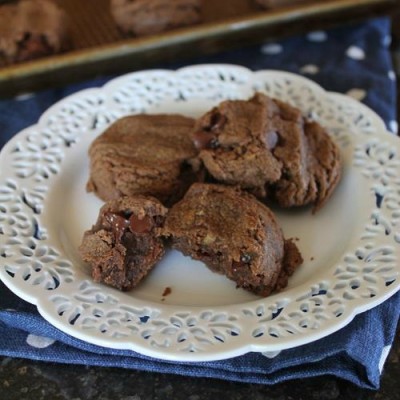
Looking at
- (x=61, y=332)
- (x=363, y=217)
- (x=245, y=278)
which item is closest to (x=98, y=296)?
(x=61, y=332)

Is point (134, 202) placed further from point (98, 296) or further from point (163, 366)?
point (163, 366)

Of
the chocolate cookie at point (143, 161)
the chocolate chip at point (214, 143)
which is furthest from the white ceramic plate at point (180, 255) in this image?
the chocolate chip at point (214, 143)

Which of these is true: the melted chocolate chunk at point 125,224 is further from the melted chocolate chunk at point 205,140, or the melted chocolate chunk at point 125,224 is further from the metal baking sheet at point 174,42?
the metal baking sheet at point 174,42

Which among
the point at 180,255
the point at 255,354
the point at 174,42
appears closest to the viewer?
the point at 255,354

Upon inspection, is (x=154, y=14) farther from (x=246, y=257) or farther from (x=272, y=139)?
(x=246, y=257)

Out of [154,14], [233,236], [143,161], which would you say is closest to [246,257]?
[233,236]

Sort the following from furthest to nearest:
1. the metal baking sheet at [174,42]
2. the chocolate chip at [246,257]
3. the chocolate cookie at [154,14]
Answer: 1. the chocolate cookie at [154,14]
2. the metal baking sheet at [174,42]
3. the chocolate chip at [246,257]
